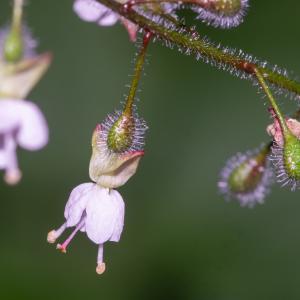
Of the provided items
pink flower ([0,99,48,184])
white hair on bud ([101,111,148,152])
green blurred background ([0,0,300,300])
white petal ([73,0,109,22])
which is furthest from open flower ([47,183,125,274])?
green blurred background ([0,0,300,300])

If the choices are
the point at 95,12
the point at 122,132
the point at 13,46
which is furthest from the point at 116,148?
the point at 95,12

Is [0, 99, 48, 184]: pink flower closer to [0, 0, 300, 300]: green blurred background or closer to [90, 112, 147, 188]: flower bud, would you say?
[90, 112, 147, 188]: flower bud

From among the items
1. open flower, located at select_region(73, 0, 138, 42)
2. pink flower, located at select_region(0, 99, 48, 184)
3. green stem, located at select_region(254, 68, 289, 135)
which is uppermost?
open flower, located at select_region(73, 0, 138, 42)

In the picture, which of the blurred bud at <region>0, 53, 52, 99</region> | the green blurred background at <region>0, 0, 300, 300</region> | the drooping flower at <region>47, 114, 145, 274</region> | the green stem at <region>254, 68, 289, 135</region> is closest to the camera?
the blurred bud at <region>0, 53, 52, 99</region>

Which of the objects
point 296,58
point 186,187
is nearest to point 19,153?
point 186,187

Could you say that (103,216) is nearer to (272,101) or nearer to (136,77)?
(136,77)

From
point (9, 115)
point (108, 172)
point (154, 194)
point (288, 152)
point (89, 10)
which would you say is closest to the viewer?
point (9, 115)
